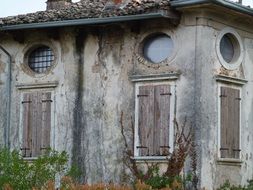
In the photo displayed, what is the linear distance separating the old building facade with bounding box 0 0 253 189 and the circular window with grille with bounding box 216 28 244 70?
0.02 metres

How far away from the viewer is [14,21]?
17219 millimetres

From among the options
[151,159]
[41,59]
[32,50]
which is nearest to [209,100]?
[151,159]

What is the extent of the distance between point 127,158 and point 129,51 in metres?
2.35

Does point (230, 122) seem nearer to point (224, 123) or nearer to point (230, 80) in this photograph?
point (224, 123)

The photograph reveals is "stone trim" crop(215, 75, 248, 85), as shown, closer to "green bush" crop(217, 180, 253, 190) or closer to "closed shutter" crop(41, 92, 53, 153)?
"green bush" crop(217, 180, 253, 190)

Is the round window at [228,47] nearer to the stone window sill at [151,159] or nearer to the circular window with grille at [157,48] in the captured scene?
the circular window with grille at [157,48]

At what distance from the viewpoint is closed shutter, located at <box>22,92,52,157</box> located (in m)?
17.1

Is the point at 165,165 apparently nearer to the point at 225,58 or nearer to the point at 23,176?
the point at 225,58

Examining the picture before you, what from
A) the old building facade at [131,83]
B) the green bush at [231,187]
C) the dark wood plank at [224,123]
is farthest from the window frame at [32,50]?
the green bush at [231,187]

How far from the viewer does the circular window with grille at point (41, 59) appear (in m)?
17.4

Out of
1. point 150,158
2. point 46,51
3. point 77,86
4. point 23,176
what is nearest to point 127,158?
point 150,158

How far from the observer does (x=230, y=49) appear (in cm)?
1639

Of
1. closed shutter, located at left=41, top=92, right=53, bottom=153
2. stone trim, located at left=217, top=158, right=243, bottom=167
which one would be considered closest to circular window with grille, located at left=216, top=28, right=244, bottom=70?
stone trim, located at left=217, top=158, right=243, bottom=167

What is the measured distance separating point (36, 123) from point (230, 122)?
453 centimetres
